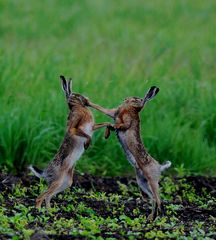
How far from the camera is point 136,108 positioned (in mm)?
7371

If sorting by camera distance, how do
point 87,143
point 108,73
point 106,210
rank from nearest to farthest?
point 87,143
point 106,210
point 108,73

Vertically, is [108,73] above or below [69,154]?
above

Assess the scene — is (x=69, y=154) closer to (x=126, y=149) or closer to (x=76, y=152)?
(x=76, y=152)

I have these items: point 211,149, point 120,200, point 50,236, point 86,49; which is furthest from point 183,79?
point 50,236

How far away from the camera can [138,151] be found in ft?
23.5

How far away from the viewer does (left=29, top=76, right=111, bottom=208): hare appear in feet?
23.2

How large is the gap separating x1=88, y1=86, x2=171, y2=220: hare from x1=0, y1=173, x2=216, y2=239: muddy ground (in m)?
0.22

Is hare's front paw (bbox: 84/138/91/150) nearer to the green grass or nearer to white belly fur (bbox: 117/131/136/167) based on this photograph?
white belly fur (bbox: 117/131/136/167)

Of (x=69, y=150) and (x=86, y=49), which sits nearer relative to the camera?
(x=69, y=150)

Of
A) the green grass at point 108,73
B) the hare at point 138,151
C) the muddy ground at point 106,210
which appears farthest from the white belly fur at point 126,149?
the green grass at point 108,73

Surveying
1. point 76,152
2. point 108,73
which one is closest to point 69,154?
point 76,152

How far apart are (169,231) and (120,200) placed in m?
1.50

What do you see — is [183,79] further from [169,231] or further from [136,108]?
[169,231]

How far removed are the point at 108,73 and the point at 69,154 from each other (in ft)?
15.7
